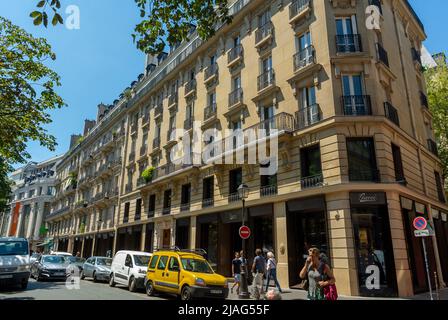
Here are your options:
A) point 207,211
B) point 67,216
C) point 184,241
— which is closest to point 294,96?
point 207,211

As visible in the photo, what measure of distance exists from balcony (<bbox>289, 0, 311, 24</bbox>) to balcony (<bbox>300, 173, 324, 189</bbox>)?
8.92 meters

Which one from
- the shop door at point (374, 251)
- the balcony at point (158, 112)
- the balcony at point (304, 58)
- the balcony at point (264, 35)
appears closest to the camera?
the shop door at point (374, 251)

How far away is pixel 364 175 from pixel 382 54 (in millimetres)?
6873

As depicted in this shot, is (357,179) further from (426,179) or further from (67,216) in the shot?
(67,216)

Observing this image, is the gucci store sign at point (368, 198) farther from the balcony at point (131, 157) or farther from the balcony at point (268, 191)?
the balcony at point (131, 157)

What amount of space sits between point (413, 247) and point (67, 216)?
1869 inches

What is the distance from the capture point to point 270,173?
16.7 metres

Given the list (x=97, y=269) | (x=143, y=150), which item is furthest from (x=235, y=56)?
(x=97, y=269)

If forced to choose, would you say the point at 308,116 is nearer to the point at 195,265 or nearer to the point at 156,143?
the point at 195,265

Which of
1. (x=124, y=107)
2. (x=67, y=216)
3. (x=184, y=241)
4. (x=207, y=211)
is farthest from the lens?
(x=67, y=216)

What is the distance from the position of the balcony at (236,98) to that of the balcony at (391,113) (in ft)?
26.8

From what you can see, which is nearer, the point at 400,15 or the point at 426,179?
the point at 426,179

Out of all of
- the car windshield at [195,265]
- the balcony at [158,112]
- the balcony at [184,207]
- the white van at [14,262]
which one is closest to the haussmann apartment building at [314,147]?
the balcony at [184,207]

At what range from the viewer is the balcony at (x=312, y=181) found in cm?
1411
